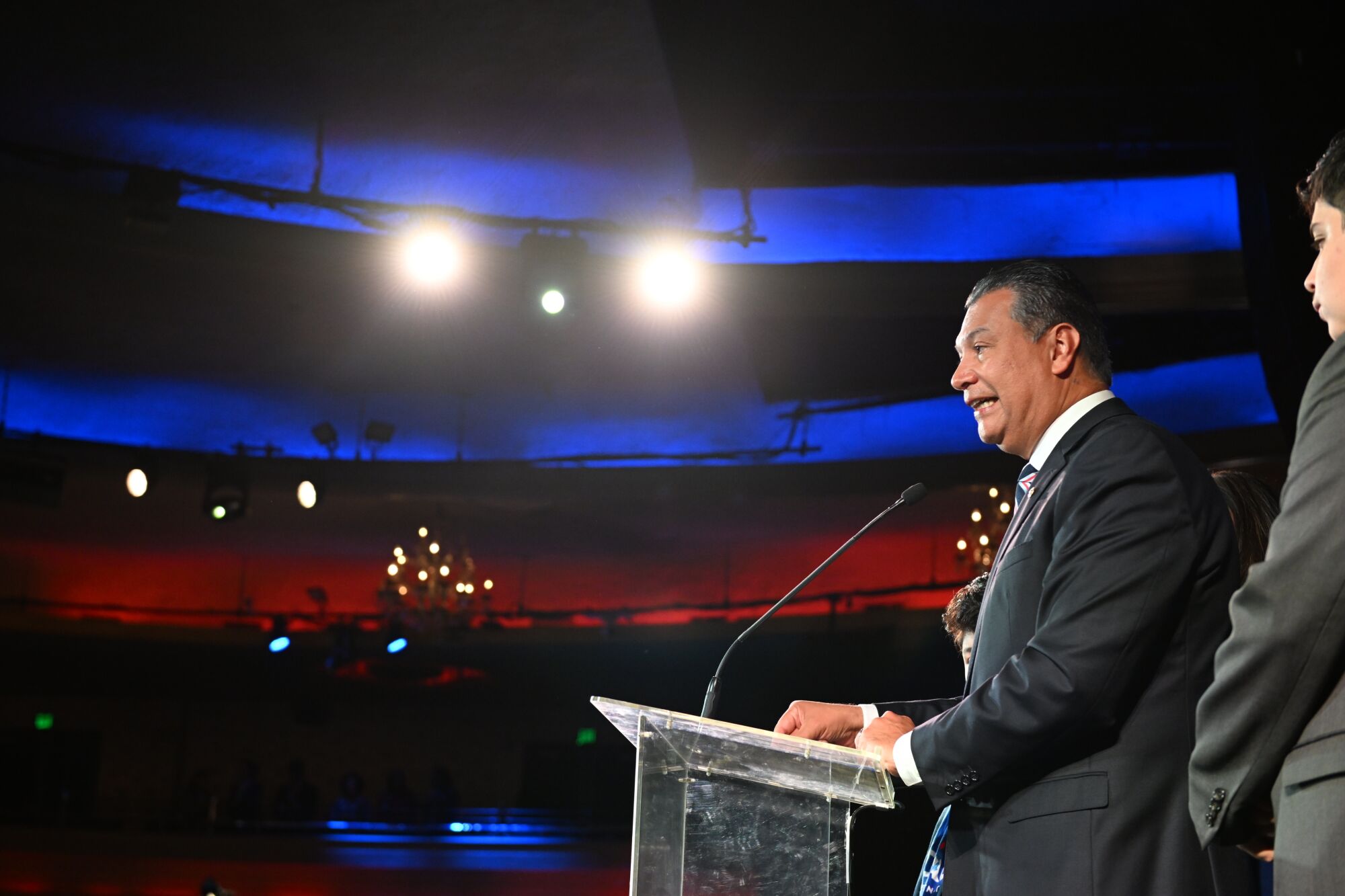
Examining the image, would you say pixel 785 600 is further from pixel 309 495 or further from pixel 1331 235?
pixel 309 495

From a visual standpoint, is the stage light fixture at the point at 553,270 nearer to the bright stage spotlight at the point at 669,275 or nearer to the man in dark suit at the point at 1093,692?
the bright stage spotlight at the point at 669,275

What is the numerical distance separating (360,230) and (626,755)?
778 centimetres

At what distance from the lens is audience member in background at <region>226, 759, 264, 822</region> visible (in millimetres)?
11938

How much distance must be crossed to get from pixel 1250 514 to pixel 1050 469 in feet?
2.07

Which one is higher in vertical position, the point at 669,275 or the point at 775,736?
the point at 669,275

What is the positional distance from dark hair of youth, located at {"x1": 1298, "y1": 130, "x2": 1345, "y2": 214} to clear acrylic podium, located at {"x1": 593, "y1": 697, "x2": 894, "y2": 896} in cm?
93

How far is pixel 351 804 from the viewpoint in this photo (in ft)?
40.0

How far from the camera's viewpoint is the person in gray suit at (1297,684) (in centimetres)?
123

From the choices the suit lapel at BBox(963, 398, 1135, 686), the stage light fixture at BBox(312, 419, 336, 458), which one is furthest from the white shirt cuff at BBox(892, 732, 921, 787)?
the stage light fixture at BBox(312, 419, 336, 458)

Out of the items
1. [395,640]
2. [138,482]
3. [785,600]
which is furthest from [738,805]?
[395,640]

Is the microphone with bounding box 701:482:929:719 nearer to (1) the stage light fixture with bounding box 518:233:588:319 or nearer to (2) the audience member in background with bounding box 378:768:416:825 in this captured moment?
(1) the stage light fixture with bounding box 518:233:588:319

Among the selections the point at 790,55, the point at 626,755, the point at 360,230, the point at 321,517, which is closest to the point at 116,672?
the point at 321,517

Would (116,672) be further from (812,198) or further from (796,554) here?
(812,198)

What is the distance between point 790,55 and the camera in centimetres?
481
